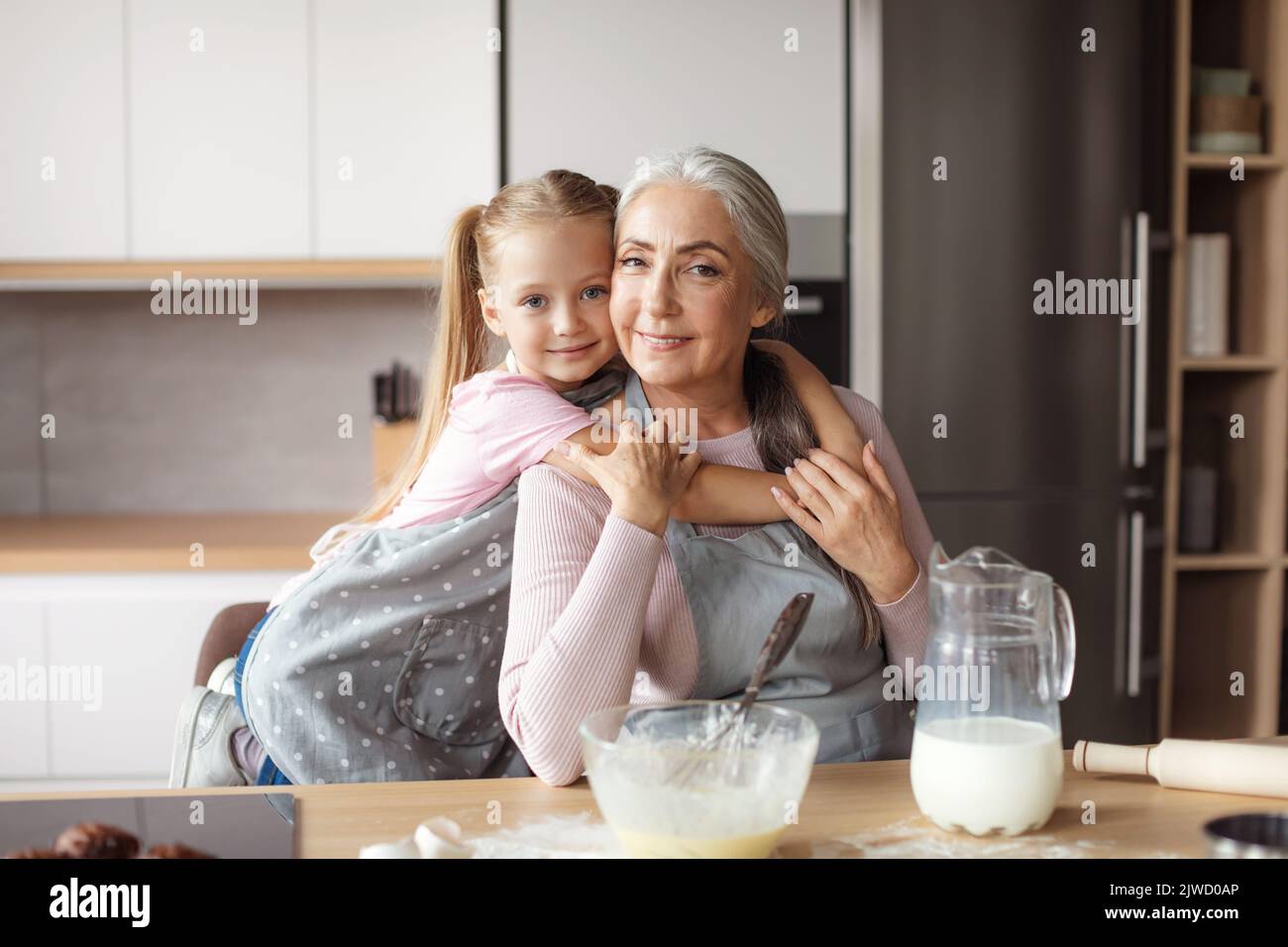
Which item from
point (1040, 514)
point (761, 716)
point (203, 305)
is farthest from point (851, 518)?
point (203, 305)

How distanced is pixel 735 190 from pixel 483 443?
0.41 metres

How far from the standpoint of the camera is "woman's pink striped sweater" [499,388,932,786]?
111 cm

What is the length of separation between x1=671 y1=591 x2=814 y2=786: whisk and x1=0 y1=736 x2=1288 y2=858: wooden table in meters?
0.09

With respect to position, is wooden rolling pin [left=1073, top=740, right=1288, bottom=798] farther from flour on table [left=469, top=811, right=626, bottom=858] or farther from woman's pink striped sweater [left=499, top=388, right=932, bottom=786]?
flour on table [left=469, top=811, right=626, bottom=858]

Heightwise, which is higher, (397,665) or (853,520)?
(853,520)

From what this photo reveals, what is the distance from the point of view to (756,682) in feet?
3.06

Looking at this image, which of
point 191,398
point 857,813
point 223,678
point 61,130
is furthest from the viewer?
point 191,398

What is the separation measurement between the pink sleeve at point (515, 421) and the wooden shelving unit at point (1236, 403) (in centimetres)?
195

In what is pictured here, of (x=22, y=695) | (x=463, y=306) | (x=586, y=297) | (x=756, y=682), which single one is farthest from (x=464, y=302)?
(x=22, y=695)

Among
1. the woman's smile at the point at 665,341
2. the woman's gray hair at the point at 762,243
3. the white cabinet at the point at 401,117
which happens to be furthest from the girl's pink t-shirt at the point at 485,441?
the white cabinet at the point at 401,117

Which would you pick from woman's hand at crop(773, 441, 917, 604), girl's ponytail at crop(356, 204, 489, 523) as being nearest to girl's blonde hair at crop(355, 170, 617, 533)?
girl's ponytail at crop(356, 204, 489, 523)

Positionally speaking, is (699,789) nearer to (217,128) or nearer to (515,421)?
(515,421)

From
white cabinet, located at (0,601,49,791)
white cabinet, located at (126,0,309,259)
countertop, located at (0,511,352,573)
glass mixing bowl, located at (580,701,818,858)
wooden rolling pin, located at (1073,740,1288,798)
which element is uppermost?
white cabinet, located at (126,0,309,259)

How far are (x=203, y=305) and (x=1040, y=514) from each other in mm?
2098
